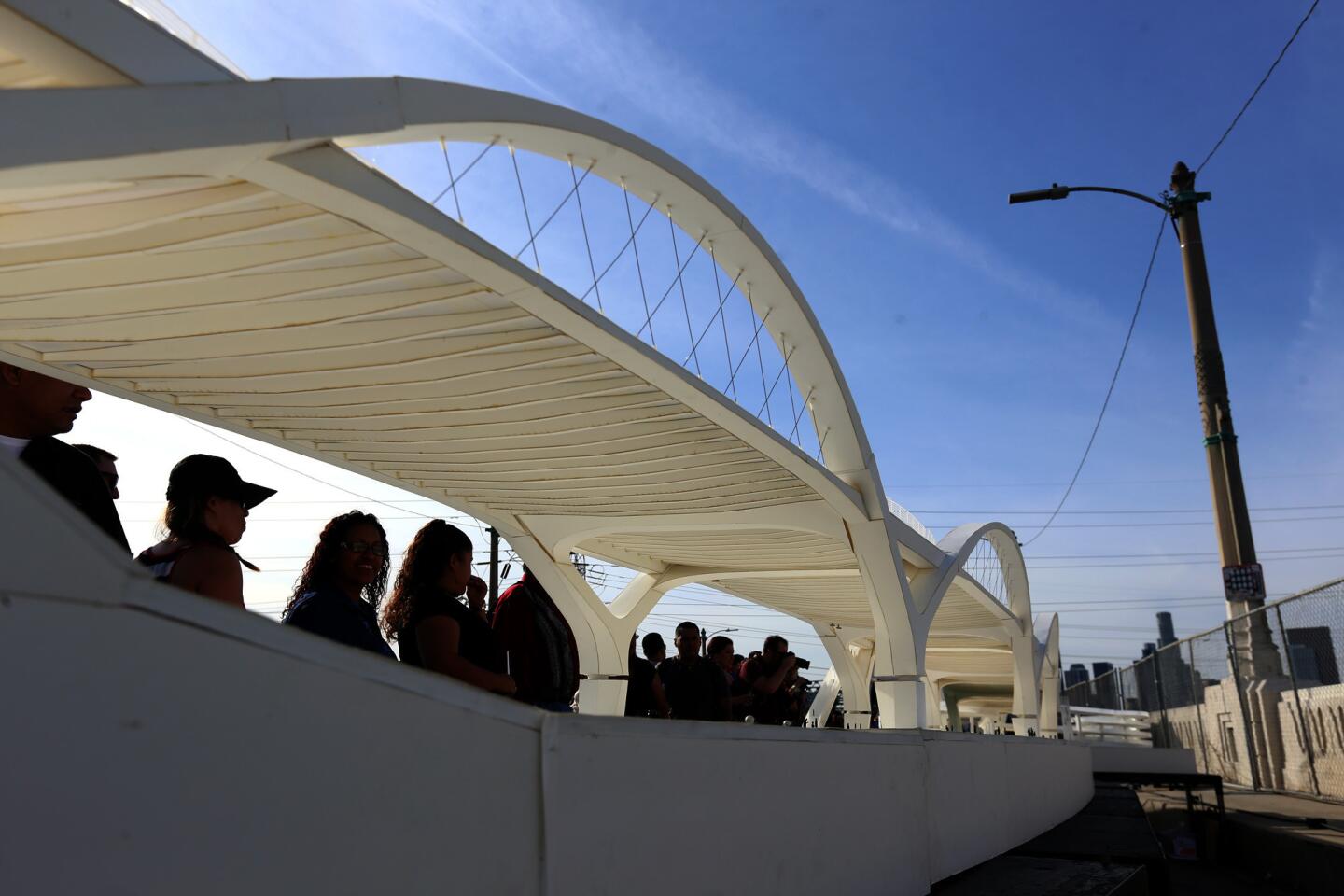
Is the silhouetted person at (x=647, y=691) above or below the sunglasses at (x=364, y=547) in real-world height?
below

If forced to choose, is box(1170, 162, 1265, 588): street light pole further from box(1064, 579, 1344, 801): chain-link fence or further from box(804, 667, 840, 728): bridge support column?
box(804, 667, 840, 728): bridge support column

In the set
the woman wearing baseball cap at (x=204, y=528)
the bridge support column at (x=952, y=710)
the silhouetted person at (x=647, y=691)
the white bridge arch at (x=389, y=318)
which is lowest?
the silhouetted person at (x=647, y=691)

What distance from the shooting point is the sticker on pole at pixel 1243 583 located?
63.2 ft

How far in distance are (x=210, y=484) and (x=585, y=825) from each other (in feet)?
5.30

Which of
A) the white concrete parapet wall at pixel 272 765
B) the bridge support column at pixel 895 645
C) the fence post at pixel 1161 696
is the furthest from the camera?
the fence post at pixel 1161 696

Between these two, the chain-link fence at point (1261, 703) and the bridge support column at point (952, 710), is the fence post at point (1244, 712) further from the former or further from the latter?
the bridge support column at point (952, 710)

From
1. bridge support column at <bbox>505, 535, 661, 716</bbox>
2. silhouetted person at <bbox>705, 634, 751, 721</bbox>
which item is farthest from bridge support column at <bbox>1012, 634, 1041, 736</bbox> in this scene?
silhouetted person at <bbox>705, 634, 751, 721</bbox>

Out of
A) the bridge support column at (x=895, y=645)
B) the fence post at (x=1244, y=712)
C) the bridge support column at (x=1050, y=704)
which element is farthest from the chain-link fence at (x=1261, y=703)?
the bridge support column at (x=1050, y=704)

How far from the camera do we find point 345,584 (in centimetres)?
370

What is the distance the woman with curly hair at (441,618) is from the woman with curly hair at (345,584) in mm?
129

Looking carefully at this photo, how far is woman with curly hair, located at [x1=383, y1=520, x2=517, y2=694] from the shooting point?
11.9 feet

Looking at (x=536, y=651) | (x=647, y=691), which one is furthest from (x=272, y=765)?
(x=647, y=691)

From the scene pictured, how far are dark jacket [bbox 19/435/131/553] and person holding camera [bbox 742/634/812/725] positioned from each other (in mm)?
7286

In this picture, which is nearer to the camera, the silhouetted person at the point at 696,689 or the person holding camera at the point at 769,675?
the silhouetted person at the point at 696,689
